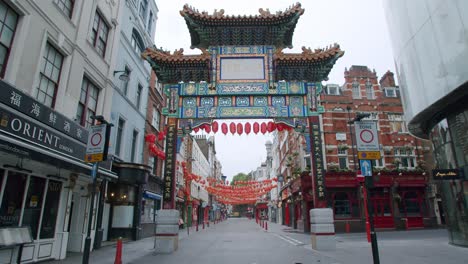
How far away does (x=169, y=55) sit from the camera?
46.7 ft

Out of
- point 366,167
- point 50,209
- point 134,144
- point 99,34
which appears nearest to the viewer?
point 366,167

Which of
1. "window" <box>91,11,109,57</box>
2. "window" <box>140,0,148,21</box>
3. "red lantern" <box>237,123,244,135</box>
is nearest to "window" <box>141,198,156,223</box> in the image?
"red lantern" <box>237,123,244,135</box>

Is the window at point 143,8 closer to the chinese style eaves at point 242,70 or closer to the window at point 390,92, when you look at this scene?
the chinese style eaves at point 242,70

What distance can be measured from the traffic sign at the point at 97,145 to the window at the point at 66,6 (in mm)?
6793

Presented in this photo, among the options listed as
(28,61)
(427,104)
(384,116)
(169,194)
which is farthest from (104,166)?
(384,116)

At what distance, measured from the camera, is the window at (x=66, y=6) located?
39.3ft

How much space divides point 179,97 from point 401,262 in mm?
11217

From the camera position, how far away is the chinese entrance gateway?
14.0 m

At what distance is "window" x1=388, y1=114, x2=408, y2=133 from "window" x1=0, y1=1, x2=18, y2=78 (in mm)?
30098

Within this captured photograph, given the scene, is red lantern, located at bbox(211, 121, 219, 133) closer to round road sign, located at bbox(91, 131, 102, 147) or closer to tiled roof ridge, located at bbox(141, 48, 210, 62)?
tiled roof ridge, located at bbox(141, 48, 210, 62)

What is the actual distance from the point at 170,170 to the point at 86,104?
5.07 meters

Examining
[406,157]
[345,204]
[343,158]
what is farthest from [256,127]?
[406,157]

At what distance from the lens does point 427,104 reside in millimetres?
13898

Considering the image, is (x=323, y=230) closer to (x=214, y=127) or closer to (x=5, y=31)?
(x=214, y=127)
